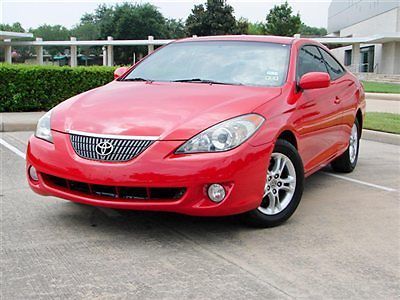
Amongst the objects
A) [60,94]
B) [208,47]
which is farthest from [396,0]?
[208,47]

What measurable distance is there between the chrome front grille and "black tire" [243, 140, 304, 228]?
992 millimetres

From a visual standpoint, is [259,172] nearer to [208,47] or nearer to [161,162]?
[161,162]

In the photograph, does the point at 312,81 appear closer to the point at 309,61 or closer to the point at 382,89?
the point at 309,61

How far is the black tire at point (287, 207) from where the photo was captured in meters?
4.10

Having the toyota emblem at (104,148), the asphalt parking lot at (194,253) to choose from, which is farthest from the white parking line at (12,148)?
the toyota emblem at (104,148)

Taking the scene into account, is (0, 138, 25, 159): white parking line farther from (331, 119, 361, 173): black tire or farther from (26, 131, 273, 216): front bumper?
(331, 119, 361, 173): black tire

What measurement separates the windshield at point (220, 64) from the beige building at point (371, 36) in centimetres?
4570

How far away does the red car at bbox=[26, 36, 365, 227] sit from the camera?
3.67m

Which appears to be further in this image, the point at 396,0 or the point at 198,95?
the point at 396,0

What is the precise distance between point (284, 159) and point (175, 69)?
1.43 m

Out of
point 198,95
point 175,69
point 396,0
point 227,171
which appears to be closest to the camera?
point 227,171

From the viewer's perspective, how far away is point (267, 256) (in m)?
3.63

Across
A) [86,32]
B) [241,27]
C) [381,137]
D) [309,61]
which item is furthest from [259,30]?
[309,61]

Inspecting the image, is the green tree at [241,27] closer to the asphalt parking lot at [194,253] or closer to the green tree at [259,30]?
the green tree at [259,30]
